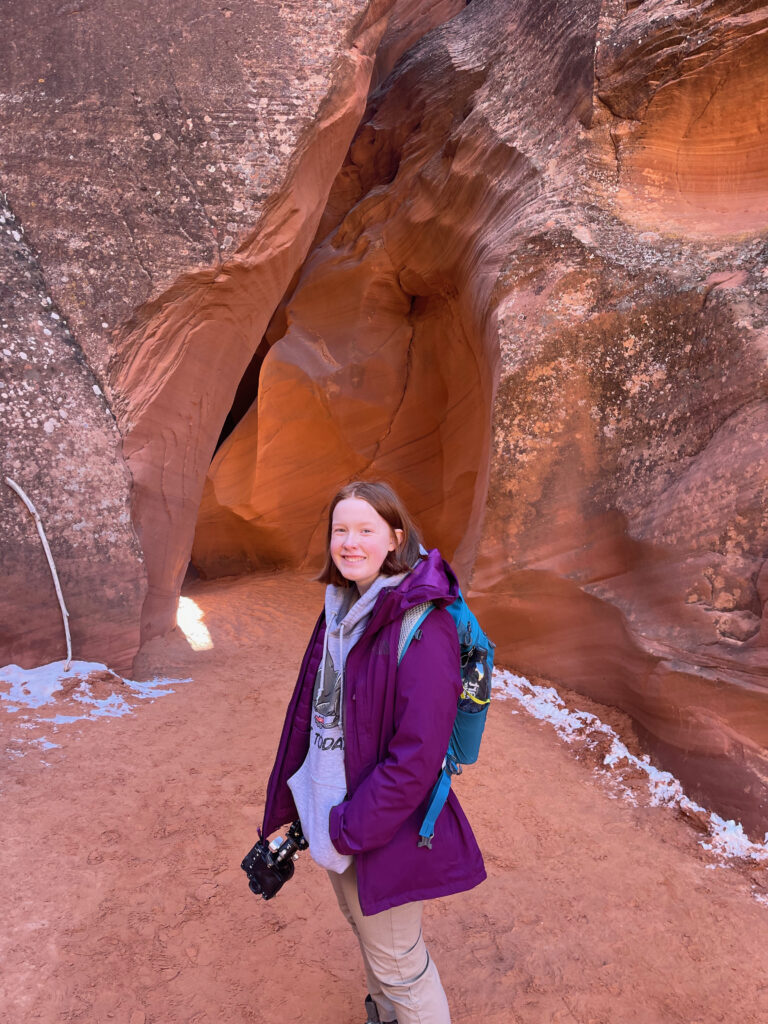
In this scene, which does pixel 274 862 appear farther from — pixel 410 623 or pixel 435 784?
pixel 410 623

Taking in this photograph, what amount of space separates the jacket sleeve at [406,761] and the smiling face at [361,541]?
0.24m

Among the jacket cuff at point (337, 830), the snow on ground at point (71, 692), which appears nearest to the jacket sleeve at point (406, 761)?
the jacket cuff at point (337, 830)

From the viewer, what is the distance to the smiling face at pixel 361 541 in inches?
60.7

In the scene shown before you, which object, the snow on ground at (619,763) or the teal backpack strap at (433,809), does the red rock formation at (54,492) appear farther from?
the teal backpack strap at (433,809)

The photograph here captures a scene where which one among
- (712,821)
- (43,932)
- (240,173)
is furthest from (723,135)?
(43,932)

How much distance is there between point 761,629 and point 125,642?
3.51 metres

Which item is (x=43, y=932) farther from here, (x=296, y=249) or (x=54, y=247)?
(x=296, y=249)

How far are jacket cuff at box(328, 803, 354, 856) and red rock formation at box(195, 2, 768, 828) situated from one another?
92.9 inches

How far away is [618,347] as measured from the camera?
4105 mm

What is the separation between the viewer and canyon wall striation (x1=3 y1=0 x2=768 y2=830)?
350cm

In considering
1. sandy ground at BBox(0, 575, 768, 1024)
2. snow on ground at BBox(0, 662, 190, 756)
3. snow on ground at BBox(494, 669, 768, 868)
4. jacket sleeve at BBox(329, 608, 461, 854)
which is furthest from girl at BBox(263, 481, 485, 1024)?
snow on ground at BBox(0, 662, 190, 756)

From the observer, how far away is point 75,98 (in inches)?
178

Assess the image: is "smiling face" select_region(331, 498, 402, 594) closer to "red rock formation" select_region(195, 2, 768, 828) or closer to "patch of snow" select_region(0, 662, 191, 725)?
"red rock formation" select_region(195, 2, 768, 828)

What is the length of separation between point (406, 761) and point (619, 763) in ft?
8.82
